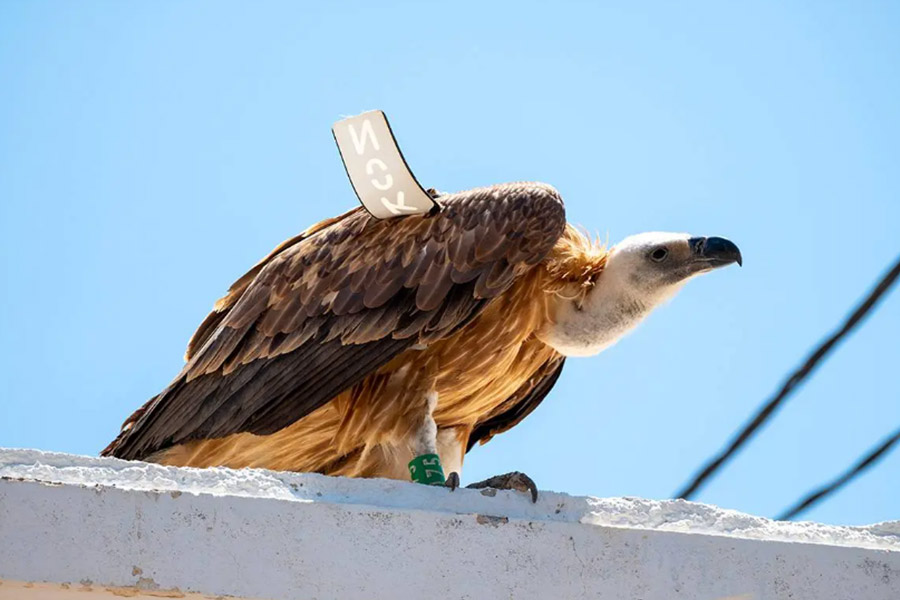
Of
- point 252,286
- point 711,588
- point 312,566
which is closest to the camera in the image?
point 312,566

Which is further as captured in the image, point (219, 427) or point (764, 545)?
point (219, 427)

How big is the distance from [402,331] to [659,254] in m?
1.06

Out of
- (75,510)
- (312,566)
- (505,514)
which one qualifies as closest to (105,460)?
(75,510)

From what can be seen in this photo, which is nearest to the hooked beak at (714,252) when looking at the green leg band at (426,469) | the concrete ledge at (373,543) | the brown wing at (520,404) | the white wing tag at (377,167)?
the brown wing at (520,404)

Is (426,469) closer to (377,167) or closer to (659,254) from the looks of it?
(377,167)

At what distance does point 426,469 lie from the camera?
16.6ft

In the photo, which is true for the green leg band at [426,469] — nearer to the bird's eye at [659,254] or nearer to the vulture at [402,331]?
the vulture at [402,331]

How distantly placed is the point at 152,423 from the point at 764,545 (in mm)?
2681

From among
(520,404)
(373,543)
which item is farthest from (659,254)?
(373,543)

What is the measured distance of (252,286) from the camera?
591cm

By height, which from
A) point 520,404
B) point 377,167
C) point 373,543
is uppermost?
point 377,167

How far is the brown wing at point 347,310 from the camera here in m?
5.35

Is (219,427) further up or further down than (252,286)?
further down

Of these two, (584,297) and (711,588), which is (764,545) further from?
(584,297)
